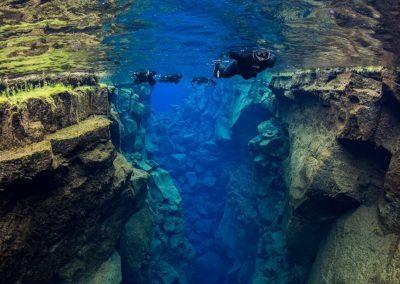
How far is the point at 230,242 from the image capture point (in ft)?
84.8

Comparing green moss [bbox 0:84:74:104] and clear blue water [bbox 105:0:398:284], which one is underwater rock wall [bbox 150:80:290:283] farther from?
green moss [bbox 0:84:74:104]

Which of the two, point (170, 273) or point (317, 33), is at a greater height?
point (317, 33)

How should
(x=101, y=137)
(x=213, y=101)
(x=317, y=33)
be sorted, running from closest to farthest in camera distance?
(x=101, y=137), (x=317, y=33), (x=213, y=101)

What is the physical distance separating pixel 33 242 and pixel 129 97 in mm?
19121

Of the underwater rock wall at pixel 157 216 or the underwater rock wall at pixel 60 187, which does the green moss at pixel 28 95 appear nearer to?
the underwater rock wall at pixel 60 187

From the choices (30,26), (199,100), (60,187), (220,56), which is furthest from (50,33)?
(199,100)

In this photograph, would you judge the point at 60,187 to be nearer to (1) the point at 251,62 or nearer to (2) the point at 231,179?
(1) the point at 251,62

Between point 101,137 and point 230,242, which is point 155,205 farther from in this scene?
point 101,137

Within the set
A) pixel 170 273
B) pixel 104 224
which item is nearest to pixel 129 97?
pixel 170 273

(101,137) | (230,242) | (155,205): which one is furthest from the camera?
(230,242)

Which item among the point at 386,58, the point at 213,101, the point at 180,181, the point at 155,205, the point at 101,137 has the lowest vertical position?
the point at 180,181

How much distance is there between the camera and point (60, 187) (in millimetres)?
9188

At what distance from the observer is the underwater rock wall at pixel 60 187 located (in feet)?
25.2

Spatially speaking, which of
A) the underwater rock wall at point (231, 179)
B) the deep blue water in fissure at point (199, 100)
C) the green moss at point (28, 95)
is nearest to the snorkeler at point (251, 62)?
the deep blue water in fissure at point (199, 100)
